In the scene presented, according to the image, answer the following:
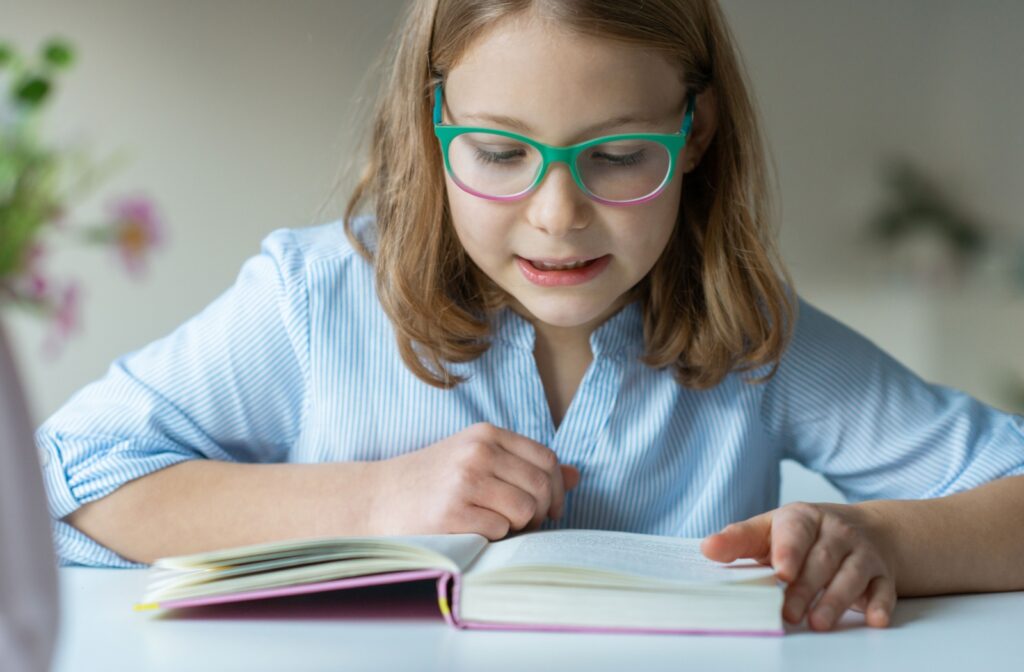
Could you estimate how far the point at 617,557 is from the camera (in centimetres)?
74

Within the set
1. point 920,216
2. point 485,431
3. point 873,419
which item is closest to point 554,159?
point 485,431

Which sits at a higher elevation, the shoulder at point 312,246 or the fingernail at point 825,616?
the shoulder at point 312,246

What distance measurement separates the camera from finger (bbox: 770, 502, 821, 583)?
30.1 inches

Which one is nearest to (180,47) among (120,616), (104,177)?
(104,177)

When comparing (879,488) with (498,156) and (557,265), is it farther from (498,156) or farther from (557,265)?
(498,156)

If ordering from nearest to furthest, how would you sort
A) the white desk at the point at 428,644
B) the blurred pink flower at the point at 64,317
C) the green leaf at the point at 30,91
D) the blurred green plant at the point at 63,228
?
1. the white desk at the point at 428,644
2. the green leaf at the point at 30,91
3. the blurred green plant at the point at 63,228
4. the blurred pink flower at the point at 64,317

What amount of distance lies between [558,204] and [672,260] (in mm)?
257

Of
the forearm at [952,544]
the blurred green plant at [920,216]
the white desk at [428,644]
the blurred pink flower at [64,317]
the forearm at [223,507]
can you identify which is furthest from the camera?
the blurred green plant at [920,216]

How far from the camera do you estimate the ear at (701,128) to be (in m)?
1.10

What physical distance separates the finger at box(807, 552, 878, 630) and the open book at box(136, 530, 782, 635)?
0.04 metres

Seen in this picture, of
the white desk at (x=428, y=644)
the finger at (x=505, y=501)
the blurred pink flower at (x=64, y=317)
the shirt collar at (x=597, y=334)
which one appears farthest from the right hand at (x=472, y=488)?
the blurred pink flower at (x=64, y=317)

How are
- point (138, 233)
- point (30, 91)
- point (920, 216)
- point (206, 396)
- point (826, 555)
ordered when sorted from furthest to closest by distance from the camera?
1. point (920, 216)
2. point (138, 233)
3. point (30, 91)
4. point (206, 396)
5. point (826, 555)

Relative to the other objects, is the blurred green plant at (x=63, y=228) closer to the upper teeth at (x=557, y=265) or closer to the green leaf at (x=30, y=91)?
the green leaf at (x=30, y=91)

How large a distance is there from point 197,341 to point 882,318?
10.5ft
